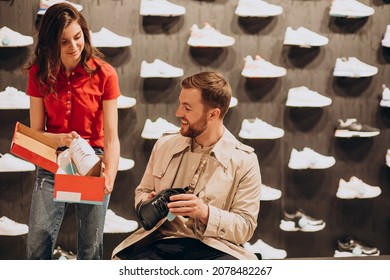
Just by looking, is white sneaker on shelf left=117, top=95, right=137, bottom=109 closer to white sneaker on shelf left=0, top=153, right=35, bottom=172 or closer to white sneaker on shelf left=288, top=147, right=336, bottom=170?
white sneaker on shelf left=0, top=153, right=35, bottom=172

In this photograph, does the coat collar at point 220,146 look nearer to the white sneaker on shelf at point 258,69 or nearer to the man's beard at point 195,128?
the man's beard at point 195,128

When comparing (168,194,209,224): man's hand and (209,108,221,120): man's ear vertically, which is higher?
(209,108,221,120): man's ear

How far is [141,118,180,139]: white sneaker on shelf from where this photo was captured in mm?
3661

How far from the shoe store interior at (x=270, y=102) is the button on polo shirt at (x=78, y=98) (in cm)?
87

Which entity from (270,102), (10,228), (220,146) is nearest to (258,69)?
(270,102)

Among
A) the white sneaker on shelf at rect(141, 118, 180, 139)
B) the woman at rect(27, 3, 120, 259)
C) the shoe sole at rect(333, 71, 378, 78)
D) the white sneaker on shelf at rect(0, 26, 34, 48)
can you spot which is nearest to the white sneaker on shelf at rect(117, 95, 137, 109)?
the white sneaker on shelf at rect(141, 118, 180, 139)

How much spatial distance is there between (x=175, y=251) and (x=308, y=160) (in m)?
1.59

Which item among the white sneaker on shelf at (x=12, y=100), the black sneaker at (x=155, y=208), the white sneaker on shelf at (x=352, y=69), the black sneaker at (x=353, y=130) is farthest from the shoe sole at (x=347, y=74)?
the white sneaker on shelf at (x=12, y=100)

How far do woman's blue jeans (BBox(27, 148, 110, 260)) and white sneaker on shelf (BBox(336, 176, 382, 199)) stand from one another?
174 centimetres

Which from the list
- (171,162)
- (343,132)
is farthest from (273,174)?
(171,162)

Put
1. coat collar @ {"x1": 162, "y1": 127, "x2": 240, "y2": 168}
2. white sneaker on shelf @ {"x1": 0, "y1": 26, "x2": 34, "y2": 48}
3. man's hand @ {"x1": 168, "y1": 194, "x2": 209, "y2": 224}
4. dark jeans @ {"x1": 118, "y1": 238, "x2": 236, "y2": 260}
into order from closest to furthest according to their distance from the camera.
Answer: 1. man's hand @ {"x1": 168, "y1": 194, "x2": 209, "y2": 224}
2. dark jeans @ {"x1": 118, "y1": 238, "x2": 236, "y2": 260}
3. coat collar @ {"x1": 162, "y1": 127, "x2": 240, "y2": 168}
4. white sneaker on shelf @ {"x1": 0, "y1": 26, "x2": 34, "y2": 48}

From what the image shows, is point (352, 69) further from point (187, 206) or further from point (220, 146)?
point (187, 206)

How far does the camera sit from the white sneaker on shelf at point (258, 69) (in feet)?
12.2

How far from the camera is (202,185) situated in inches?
100
